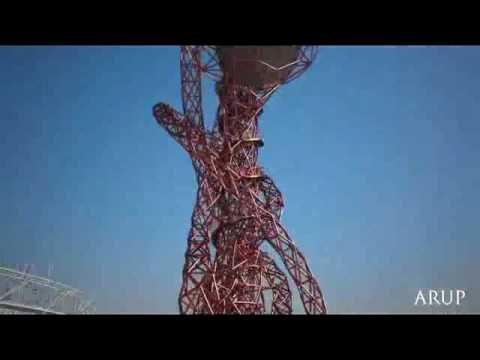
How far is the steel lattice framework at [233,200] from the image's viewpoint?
65.2ft

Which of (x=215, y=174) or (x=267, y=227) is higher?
(x=215, y=174)

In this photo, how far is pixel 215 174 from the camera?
67.9ft

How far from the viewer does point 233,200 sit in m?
20.8

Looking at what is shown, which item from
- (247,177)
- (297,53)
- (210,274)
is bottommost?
(210,274)

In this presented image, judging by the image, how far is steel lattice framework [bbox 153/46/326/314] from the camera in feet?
65.2
